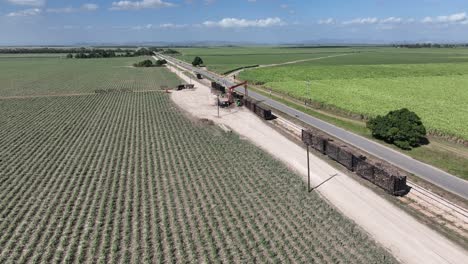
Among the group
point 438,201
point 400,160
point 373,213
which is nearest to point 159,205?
point 373,213

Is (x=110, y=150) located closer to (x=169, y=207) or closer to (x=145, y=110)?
(x=169, y=207)

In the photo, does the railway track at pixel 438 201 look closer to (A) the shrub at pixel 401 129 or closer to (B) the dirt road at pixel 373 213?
(B) the dirt road at pixel 373 213

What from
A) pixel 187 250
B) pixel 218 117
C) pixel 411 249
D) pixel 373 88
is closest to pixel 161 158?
pixel 187 250

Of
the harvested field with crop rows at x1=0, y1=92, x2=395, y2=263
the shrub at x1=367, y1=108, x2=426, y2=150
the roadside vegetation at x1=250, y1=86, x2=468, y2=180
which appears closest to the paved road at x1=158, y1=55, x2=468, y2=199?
the roadside vegetation at x1=250, y1=86, x2=468, y2=180

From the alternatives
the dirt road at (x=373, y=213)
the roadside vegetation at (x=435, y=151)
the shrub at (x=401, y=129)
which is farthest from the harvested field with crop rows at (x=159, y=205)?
the roadside vegetation at (x=435, y=151)

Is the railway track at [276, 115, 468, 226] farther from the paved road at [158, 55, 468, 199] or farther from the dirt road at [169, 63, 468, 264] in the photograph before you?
the dirt road at [169, 63, 468, 264]

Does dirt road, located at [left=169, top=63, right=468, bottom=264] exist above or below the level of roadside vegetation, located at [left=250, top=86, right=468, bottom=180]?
below
